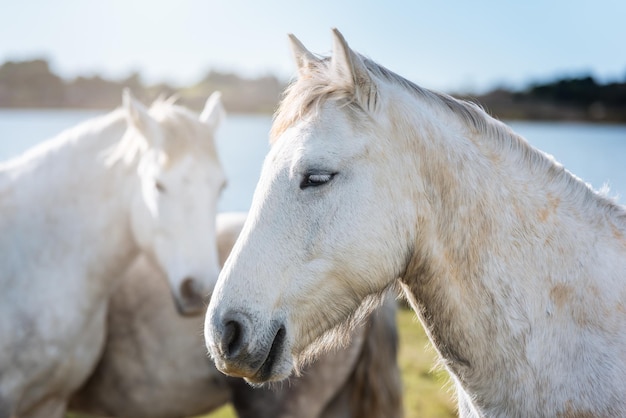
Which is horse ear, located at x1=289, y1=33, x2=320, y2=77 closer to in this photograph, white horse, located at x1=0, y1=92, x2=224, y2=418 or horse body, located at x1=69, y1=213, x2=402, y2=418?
white horse, located at x1=0, y1=92, x2=224, y2=418

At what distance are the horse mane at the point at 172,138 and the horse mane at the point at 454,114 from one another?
2030mm

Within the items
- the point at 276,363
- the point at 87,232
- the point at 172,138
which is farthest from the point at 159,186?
the point at 276,363

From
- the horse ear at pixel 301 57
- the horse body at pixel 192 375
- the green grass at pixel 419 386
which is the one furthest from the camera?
the green grass at pixel 419 386

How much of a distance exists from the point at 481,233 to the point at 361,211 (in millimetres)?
388

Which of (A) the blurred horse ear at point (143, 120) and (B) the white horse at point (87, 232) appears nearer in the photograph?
(B) the white horse at point (87, 232)

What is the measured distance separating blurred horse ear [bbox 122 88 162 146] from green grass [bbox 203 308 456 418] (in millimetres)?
2413

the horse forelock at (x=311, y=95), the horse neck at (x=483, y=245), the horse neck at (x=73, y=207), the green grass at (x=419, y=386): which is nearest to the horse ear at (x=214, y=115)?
the horse neck at (x=73, y=207)

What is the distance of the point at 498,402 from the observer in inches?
70.8

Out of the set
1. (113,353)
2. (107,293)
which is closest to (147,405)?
(113,353)

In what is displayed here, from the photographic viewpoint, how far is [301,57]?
2.05m

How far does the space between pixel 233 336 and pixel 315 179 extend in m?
0.53

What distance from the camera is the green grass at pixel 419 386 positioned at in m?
5.78

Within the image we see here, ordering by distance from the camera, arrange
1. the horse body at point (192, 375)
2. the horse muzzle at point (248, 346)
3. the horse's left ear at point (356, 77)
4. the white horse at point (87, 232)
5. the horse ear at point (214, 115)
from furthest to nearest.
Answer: the horse ear at point (214, 115), the horse body at point (192, 375), the white horse at point (87, 232), the horse's left ear at point (356, 77), the horse muzzle at point (248, 346)

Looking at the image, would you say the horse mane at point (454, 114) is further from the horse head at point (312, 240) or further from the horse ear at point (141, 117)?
the horse ear at point (141, 117)
